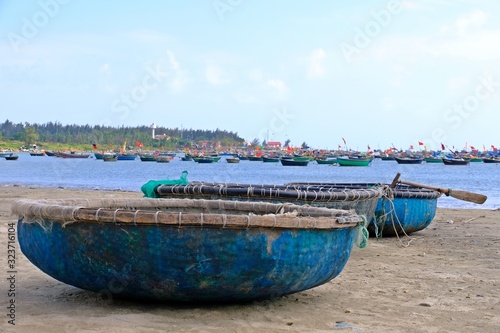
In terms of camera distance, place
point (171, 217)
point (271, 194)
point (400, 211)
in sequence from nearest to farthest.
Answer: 1. point (171, 217)
2. point (271, 194)
3. point (400, 211)

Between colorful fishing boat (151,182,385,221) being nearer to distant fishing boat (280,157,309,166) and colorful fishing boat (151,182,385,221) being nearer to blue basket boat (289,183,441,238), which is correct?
blue basket boat (289,183,441,238)

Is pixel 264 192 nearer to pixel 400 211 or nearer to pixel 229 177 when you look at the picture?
pixel 400 211

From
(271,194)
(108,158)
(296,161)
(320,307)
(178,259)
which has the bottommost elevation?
(108,158)

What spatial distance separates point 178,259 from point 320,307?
1.45 m

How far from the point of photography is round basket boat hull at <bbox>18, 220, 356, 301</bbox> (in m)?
5.18

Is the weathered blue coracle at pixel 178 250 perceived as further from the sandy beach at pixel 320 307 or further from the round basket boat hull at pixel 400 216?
the round basket boat hull at pixel 400 216

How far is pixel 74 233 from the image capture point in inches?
211

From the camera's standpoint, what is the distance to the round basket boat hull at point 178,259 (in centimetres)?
518

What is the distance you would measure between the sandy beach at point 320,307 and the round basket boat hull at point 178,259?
195 millimetres

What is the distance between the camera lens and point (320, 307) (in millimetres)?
5934

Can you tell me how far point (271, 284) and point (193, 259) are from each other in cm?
70

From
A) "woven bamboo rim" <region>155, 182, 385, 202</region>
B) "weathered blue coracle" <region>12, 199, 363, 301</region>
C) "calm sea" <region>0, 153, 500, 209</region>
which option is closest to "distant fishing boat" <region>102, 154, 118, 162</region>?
"calm sea" <region>0, 153, 500, 209</region>

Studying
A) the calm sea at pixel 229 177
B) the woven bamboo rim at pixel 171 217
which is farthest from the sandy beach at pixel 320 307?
the calm sea at pixel 229 177

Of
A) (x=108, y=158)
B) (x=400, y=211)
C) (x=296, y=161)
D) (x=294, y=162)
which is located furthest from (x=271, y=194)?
(x=108, y=158)
